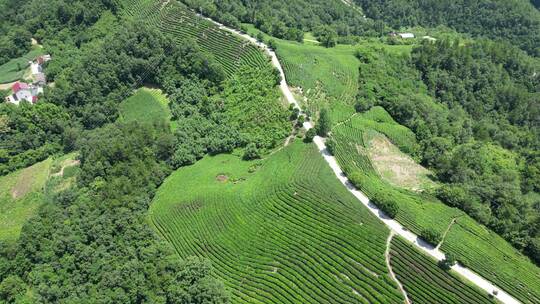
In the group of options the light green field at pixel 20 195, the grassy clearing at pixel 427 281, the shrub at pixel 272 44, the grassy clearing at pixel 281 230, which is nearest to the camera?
the grassy clearing at pixel 427 281

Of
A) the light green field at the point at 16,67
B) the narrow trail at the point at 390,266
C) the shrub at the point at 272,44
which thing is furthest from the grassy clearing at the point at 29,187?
the narrow trail at the point at 390,266

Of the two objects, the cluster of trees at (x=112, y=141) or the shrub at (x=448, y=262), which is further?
the cluster of trees at (x=112, y=141)

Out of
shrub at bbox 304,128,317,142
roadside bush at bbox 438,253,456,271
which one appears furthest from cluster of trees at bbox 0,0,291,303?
roadside bush at bbox 438,253,456,271

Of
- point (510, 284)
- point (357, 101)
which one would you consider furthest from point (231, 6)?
point (510, 284)

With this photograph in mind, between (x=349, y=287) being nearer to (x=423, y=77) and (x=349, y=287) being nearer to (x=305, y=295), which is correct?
(x=305, y=295)

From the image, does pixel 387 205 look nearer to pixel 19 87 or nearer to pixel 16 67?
pixel 19 87

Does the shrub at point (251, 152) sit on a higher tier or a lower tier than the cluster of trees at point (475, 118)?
lower

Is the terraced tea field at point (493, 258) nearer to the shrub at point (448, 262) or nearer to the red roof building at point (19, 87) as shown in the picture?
the shrub at point (448, 262)
